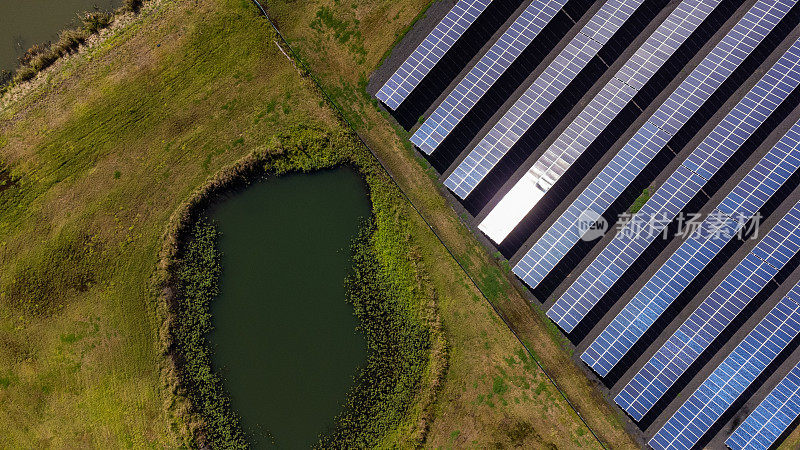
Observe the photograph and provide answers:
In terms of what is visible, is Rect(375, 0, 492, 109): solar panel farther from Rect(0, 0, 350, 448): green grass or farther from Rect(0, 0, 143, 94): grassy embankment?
Rect(0, 0, 143, 94): grassy embankment

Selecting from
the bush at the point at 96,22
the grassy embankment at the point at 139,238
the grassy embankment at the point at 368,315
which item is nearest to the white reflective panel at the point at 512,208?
the grassy embankment at the point at 139,238

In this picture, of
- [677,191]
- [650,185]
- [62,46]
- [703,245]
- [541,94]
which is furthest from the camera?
[62,46]

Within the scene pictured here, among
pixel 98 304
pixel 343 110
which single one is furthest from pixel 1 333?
pixel 343 110

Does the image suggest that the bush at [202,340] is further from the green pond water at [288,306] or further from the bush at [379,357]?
the bush at [379,357]

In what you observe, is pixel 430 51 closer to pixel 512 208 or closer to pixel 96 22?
pixel 512 208

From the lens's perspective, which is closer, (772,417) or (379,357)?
(772,417)

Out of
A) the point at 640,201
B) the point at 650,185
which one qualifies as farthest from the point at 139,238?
the point at 650,185

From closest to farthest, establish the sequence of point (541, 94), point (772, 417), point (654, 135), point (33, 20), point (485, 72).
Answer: point (772, 417) → point (654, 135) → point (541, 94) → point (485, 72) → point (33, 20)
